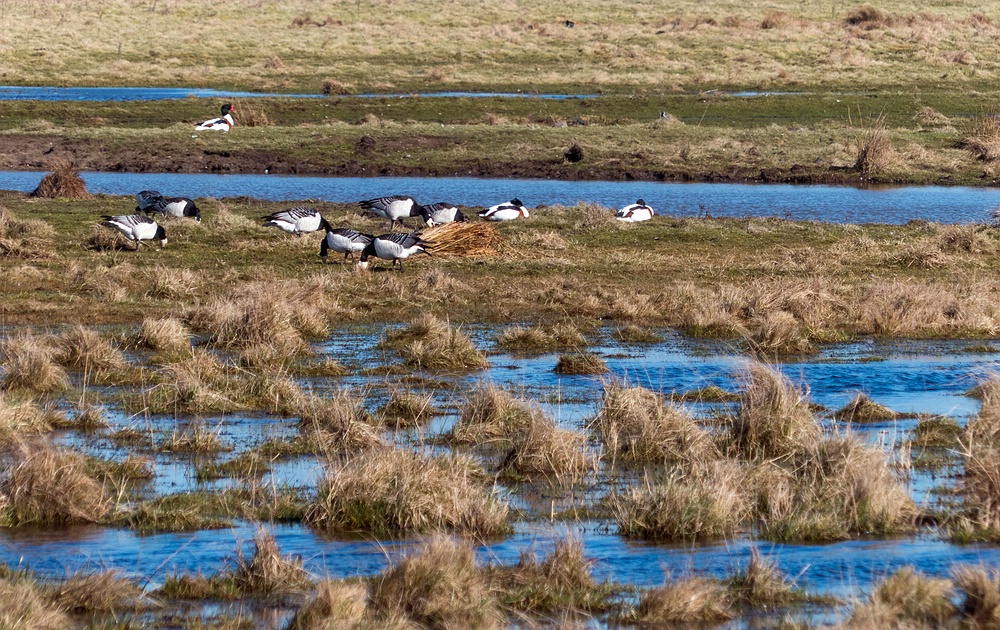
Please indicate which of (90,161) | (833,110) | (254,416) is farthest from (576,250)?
(833,110)

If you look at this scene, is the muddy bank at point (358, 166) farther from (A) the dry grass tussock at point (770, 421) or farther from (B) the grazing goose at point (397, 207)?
(A) the dry grass tussock at point (770, 421)

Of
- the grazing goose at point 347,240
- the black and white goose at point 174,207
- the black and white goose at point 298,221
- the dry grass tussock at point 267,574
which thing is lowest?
the black and white goose at point 174,207

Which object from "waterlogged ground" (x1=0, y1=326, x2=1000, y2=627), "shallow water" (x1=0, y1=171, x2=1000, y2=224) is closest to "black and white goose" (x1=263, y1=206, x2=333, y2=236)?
"waterlogged ground" (x1=0, y1=326, x2=1000, y2=627)

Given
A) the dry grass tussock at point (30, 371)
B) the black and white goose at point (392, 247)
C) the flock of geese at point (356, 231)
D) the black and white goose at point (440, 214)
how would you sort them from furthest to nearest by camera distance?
the black and white goose at point (440, 214)
the flock of geese at point (356, 231)
the black and white goose at point (392, 247)
the dry grass tussock at point (30, 371)

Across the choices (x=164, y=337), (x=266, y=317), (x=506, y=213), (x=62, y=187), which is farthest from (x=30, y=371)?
(x=62, y=187)

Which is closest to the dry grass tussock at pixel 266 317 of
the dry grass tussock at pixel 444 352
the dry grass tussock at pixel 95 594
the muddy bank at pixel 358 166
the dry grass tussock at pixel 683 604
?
the dry grass tussock at pixel 444 352

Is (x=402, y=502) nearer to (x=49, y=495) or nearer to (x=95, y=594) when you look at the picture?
(x=95, y=594)

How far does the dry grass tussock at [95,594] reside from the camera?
21.7ft

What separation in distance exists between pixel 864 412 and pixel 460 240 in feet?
29.4

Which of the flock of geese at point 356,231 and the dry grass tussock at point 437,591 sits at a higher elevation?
the dry grass tussock at point 437,591

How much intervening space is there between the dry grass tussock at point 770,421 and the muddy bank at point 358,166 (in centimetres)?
2056

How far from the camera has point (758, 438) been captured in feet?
32.9

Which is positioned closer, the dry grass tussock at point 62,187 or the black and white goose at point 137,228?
the black and white goose at point 137,228

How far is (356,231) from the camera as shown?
63.9 feet
